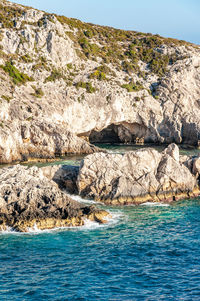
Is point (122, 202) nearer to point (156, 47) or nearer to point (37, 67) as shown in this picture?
point (37, 67)

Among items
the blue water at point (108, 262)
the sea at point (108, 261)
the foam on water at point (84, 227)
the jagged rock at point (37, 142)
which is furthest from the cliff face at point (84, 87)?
the blue water at point (108, 262)

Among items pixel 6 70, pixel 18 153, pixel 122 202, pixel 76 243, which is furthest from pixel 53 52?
pixel 76 243

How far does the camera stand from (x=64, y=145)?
70250 millimetres

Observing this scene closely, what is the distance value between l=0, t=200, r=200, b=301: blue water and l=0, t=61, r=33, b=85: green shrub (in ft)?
157

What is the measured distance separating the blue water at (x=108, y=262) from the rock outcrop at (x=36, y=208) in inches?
48.2

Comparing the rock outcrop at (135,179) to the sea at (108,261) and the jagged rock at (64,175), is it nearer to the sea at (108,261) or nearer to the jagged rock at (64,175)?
the jagged rock at (64,175)

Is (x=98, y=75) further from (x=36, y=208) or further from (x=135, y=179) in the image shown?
(x=36, y=208)

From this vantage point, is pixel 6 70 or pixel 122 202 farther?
pixel 6 70

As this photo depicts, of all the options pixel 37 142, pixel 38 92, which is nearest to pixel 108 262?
pixel 37 142

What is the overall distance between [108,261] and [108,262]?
17 centimetres

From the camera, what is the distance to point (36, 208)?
1324 inches

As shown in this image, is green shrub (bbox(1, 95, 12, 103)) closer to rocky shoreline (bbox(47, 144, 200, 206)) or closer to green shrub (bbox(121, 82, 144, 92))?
green shrub (bbox(121, 82, 144, 92))

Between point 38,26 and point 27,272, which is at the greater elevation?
point 38,26

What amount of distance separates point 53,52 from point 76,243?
62.3 m
